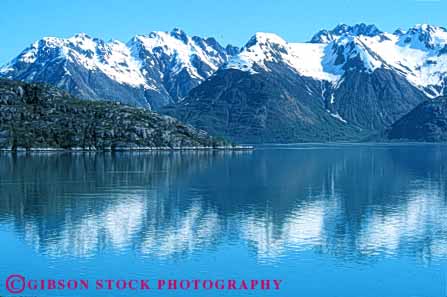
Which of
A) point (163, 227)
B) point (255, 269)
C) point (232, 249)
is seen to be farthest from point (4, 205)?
point (255, 269)

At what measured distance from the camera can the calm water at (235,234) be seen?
6712 cm

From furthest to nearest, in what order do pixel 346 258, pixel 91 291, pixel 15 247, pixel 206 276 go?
pixel 15 247, pixel 346 258, pixel 206 276, pixel 91 291

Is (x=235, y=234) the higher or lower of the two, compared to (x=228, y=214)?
lower

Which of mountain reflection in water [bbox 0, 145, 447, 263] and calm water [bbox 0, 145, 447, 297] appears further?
mountain reflection in water [bbox 0, 145, 447, 263]

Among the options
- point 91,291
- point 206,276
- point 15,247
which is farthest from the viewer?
point 15,247

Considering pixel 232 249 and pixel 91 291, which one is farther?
pixel 232 249

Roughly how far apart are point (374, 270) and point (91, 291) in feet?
89.9

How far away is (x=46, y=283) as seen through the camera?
64375 millimetres

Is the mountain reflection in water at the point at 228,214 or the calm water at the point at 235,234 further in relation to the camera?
the mountain reflection in water at the point at 228,214

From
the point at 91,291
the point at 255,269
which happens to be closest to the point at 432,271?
the point at 255,269

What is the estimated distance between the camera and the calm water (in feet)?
220

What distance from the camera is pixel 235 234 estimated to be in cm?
8644

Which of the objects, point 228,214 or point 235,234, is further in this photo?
point 228,214

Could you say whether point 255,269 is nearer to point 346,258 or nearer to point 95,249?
point 346,258
